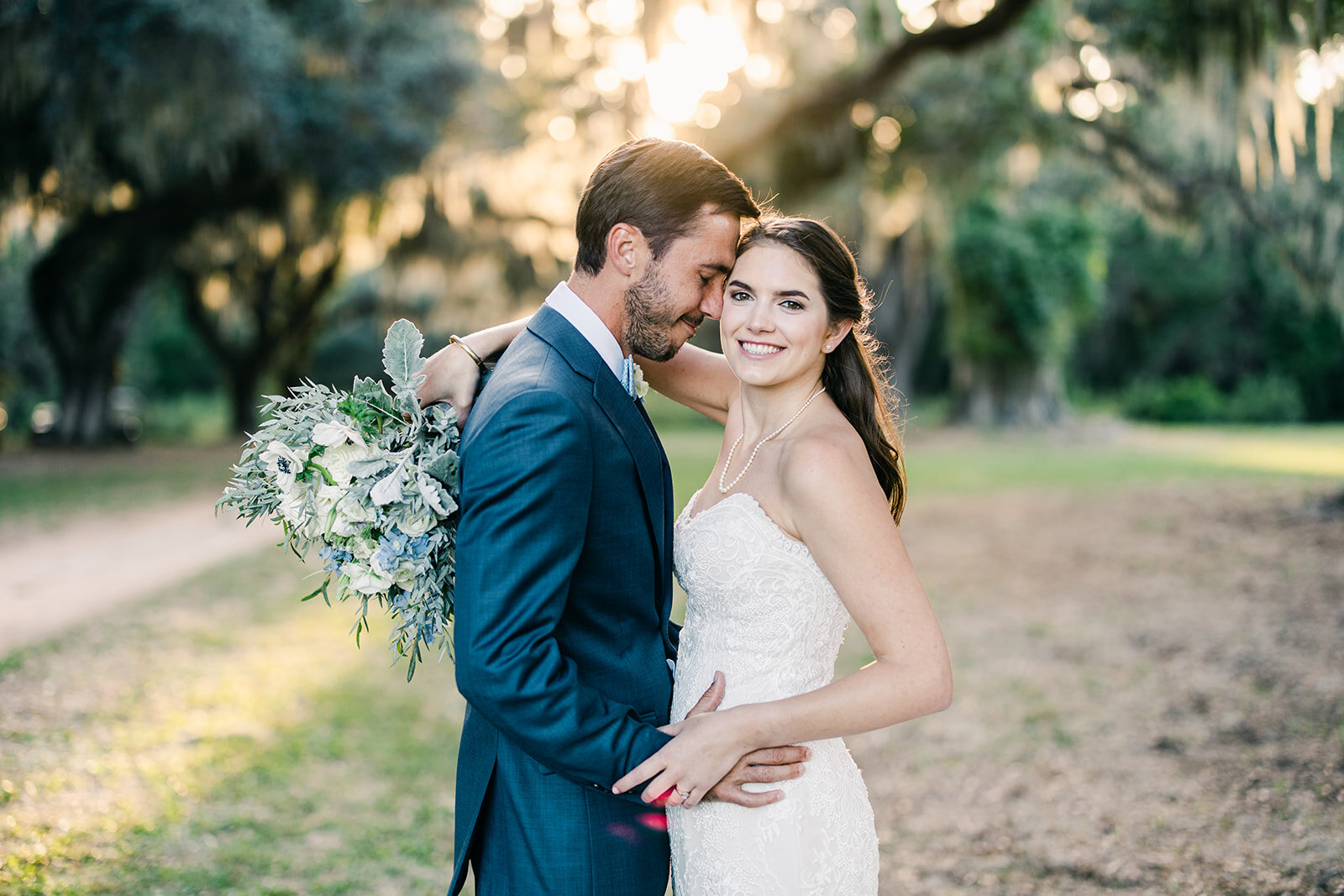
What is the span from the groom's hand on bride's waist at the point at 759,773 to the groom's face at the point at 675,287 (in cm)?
75

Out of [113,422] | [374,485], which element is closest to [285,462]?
[374,485]

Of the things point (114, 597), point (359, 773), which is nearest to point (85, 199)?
point (114, 597)

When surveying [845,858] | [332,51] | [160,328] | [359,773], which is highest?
[332,51]

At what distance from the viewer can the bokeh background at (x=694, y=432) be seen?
417 centimetres

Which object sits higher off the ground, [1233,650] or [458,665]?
[458,665]

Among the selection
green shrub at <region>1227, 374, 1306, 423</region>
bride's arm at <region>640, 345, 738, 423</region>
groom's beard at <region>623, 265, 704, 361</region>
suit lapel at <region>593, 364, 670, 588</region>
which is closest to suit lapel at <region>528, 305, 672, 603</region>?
suit lapel at <region>593, 364, 670, 588</region>

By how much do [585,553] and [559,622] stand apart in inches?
5.8

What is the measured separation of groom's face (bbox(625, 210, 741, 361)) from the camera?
199 cm

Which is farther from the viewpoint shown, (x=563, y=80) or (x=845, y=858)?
(x=563, y=80)

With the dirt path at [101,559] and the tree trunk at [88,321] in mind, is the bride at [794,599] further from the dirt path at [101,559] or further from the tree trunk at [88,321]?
the tree trunk at [88,321]

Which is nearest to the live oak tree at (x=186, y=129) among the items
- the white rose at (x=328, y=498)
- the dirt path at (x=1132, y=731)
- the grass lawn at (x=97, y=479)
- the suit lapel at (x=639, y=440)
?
the grass lawn at (x=97, y=479)

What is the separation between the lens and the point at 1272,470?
Answer: 14.5m

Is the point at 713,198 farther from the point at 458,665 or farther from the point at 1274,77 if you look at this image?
the point at 1274,77

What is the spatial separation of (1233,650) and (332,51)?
12850mm
